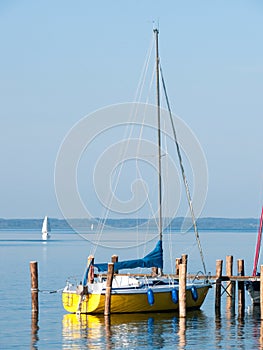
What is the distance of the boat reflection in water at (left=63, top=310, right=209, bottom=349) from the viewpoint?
3747 centimetres

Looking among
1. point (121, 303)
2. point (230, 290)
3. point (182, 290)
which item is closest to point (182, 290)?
point (182, 290)

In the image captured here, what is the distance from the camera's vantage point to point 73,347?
119 ft

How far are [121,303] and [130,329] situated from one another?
120 inches

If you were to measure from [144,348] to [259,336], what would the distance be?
5491mm

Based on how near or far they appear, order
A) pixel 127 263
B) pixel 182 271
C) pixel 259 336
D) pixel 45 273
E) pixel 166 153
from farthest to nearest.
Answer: pixel 45 273 → pixel 166 153 → pixel 127 263 → pixel 182 271 → pixel 259 336

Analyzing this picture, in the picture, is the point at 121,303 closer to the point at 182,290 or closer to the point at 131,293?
the point at 131,293

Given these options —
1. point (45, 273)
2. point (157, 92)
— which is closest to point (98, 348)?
point (157, 92)

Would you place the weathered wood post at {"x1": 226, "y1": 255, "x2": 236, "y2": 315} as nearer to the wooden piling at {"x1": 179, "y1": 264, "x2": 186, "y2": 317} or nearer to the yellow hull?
the yellow hull

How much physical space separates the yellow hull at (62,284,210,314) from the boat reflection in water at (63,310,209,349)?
28 centimetres

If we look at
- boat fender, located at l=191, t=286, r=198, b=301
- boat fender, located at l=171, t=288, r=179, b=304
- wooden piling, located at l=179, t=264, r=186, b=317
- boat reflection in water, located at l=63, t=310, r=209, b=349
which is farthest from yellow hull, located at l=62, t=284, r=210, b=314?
wooden piling, located at l=179, t=264, r=186, b=317

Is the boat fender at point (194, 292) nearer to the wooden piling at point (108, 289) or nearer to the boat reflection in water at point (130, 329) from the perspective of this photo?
the boat reflection in water at point (130, 329)

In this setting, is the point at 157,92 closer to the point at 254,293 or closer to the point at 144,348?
the point at 254,293

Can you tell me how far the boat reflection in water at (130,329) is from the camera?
123 feet

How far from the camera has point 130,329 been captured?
4072 centimetres
